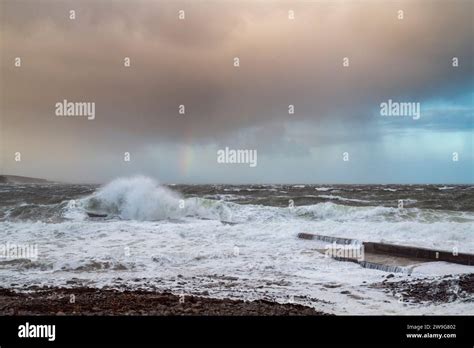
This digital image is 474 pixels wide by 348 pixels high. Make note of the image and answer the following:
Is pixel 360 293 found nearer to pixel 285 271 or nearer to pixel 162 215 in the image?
pixel 285 271

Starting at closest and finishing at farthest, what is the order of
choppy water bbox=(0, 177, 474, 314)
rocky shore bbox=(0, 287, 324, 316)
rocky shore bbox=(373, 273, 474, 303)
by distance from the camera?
rocky shore bbox=(0, 287, 324, 316) < rocky shore bbox=(373, 273, 474, 303) < choppy water bbox=(0, 177, 474, 314)

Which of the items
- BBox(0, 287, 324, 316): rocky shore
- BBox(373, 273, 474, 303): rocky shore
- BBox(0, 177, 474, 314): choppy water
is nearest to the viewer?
BBox(0, 287, 324, 316): rocky shore

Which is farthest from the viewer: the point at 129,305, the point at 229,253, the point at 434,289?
the point at 229,253

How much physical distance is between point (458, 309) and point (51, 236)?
10.3m

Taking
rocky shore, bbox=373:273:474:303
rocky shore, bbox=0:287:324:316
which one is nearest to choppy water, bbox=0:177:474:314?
rocky shore, bbox=373:273:474:303

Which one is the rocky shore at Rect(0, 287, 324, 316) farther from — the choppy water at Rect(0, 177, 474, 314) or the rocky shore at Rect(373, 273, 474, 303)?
the rocky shore at Rect(373, 273, 474, 303)

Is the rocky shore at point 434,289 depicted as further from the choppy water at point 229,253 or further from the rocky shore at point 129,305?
the rocky shore at point 129,305

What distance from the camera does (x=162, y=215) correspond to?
18.7m

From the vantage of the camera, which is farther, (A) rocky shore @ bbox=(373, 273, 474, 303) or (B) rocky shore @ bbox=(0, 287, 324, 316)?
(A) rocky shore @ bbox=(373, 273, 474, 303)

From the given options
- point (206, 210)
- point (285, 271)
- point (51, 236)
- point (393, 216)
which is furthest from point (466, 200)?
point (51, 236)

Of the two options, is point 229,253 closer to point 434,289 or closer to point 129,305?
point 129,305

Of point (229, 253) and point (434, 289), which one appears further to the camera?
point (229, 253)

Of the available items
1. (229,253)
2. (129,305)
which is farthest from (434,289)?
(229,253)

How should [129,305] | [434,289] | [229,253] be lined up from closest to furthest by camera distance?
1. [129,305]
2. [434,289]
3. [229,253]
